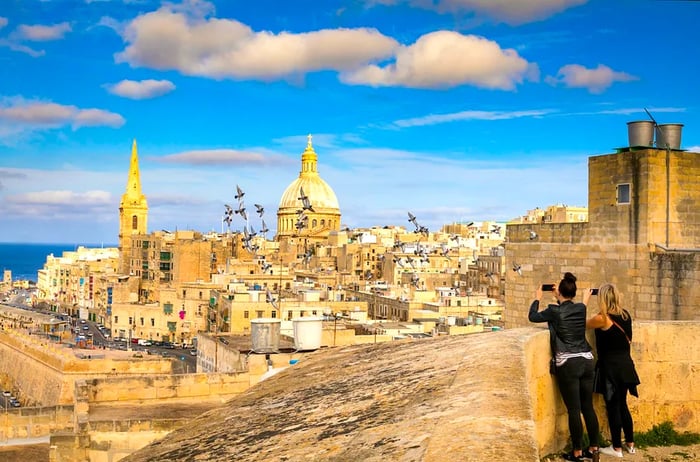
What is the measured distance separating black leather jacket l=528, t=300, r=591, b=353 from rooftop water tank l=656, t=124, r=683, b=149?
5.88 meters

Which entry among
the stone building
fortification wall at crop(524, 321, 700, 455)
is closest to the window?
the stone building

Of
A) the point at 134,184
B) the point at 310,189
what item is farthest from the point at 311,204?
the point at 134,184

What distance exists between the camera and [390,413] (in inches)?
185

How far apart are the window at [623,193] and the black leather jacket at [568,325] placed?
5546mm

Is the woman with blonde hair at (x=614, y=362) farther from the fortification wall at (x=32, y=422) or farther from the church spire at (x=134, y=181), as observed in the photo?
the church spire at (x=134, y=181)

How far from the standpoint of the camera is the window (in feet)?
35.5

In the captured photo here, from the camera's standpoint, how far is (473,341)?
6246 mm

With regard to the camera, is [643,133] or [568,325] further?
[643,133]

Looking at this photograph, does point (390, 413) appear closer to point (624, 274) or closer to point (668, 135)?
point (624, 274)

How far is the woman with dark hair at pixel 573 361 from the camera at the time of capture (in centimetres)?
A: 557

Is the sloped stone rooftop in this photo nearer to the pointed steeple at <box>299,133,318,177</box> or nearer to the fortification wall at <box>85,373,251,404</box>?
the fortification wall at <box>85,373,251,404</box>

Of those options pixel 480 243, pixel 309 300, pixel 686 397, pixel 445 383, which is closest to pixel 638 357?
pixel 686 397

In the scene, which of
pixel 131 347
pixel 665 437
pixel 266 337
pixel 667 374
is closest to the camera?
pixel 665 437

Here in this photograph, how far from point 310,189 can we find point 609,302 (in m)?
115
